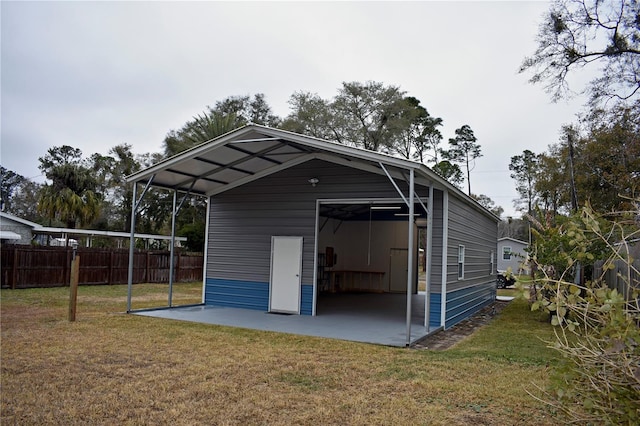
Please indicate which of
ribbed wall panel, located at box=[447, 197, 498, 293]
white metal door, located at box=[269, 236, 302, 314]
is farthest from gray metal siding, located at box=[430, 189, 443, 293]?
white metal door, located at box=[269, 236, 302, 314]

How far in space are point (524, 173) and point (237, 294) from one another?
33058 millimetres

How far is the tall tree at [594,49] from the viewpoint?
557 inches

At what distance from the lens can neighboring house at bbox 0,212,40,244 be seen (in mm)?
17391

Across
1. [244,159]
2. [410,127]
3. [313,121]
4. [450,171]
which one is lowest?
[244,159]

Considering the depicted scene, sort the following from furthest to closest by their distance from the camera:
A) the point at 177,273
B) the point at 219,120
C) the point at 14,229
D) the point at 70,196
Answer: the point at 219,120, the point at 70,196, the point at 177,273, the point at 14,229

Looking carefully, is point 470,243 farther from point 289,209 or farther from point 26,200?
point 26,200

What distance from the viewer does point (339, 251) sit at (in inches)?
666

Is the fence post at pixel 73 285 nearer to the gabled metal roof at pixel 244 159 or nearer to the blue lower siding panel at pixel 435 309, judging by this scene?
the gabled metal roof at pixel 244 159

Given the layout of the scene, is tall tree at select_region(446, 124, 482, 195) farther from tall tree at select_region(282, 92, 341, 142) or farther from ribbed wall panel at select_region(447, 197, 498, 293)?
ribbed wall panel at select_region(447, 197, 498, 293)

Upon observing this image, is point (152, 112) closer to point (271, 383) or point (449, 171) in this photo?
point (449, 171)

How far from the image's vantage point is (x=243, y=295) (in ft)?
36.2

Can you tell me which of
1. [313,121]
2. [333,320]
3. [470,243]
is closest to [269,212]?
[333,320]

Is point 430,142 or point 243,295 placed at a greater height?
point 430,142

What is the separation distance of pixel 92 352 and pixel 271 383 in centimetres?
265
